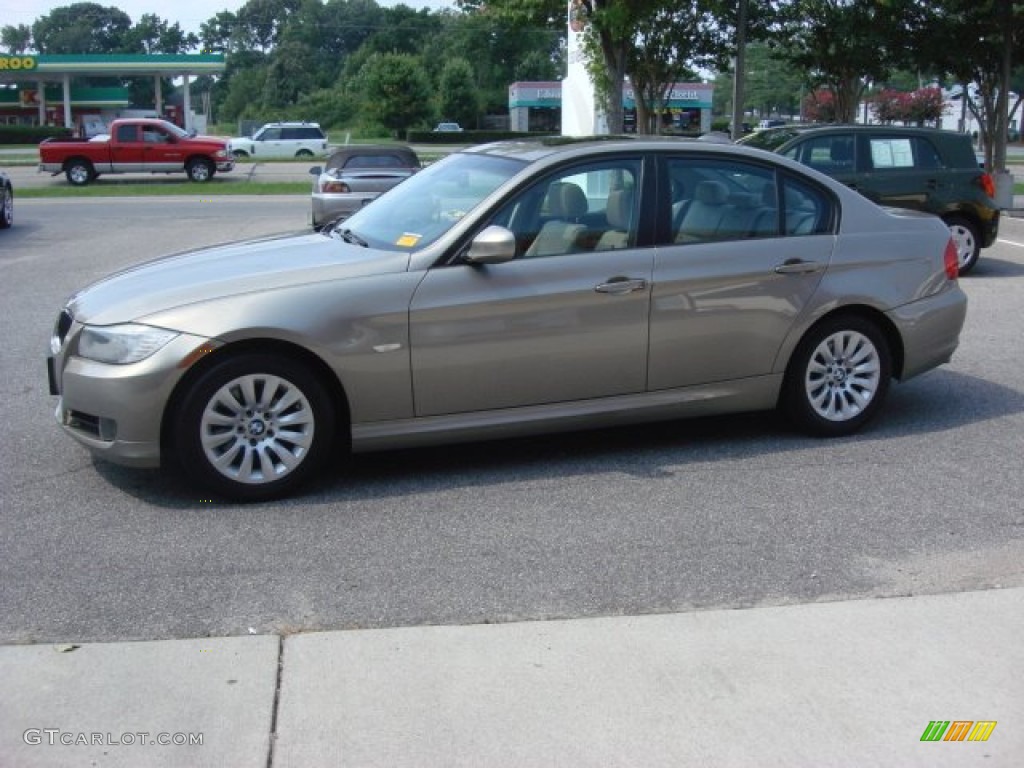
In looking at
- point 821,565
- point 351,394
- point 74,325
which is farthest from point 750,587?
point 74,325

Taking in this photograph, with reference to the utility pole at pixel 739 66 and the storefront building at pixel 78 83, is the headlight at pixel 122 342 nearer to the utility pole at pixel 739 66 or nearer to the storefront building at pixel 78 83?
the utility pole at pixel 739 66

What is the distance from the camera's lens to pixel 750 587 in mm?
4441

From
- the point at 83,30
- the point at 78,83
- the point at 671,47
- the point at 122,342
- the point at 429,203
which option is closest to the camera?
the point at 122,342

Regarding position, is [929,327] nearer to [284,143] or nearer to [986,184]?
[986,184]

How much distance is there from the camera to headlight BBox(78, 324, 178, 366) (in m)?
5.14

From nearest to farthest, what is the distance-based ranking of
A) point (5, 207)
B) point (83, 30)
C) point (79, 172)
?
point (5, 207), point (79, 172), point (83, 30)

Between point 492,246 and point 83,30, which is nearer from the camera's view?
point 492,246

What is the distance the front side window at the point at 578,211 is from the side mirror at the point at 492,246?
0.66ft

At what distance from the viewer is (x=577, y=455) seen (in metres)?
6.12

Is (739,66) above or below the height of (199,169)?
above

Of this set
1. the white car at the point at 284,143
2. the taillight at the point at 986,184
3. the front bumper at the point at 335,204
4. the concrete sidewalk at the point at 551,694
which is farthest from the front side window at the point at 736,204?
the white car at the point at 284,143

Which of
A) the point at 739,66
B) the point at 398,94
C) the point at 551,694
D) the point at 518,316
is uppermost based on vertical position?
the point at 398,94

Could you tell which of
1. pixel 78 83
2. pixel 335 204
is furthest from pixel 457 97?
pixel 335 204

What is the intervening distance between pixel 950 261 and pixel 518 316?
9.15 feet
